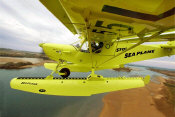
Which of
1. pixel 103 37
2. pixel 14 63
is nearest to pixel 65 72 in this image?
pixel 103 37

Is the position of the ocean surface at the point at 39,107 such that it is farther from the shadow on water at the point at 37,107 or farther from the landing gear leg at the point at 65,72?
the landing gear leg at the point at 65,72

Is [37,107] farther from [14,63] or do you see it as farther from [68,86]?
[14,63]

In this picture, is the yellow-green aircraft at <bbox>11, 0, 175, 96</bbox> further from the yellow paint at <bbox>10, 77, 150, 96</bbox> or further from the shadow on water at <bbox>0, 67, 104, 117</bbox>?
the shadow on water at <bbox>0, 67, 104, 117</bbox>

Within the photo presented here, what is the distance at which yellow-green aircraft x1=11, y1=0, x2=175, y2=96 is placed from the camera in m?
0.81

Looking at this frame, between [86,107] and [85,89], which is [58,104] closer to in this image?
[86,107]

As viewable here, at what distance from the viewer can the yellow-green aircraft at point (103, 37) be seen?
812 mm

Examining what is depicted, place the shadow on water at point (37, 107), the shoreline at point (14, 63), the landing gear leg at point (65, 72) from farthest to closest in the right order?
the shoreline at point (14, 63) < the landing gear leg at point (65, 72) < the shadow on water at point (37, 107)

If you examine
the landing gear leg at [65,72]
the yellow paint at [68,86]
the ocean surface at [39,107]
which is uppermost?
the landing gear leg at [65,72]

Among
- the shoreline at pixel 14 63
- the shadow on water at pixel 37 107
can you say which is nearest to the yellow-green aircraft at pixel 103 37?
the shadow on water at pixel 37 107

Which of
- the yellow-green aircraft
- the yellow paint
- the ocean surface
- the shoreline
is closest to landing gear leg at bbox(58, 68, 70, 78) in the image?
the yellow-green aircraft

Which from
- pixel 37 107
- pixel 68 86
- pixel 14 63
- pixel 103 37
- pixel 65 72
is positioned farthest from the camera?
pixel 14 63

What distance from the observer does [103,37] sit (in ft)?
7.19

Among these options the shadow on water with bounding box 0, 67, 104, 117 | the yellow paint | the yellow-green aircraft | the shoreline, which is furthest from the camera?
the shoreline

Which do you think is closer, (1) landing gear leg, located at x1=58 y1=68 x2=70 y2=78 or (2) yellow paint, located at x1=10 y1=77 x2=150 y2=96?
(2) yellow paint, located at x1=10 y1=77 x2=150 y2=96
